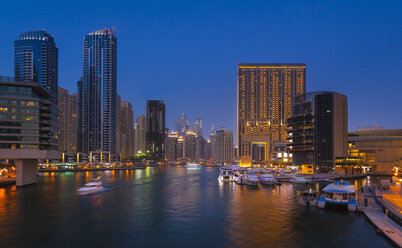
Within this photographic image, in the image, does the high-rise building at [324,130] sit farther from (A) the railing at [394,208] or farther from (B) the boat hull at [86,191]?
(A) the railing at [394,208]

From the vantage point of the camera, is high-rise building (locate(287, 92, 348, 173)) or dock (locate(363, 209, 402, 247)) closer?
dock (locate(363, 209, 402, 247))

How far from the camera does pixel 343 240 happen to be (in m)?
39.1

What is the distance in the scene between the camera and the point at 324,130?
152 m

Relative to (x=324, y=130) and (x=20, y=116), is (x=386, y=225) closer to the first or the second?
(x=20, y=116)

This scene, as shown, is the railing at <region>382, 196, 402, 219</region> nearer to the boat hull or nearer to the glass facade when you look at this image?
the boat hull

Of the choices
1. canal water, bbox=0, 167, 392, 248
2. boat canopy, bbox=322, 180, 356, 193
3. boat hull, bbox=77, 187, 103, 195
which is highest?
boat canopy, bbox=322, 180, 356, 193

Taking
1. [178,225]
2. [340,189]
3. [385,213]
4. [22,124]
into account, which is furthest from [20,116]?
[385,213]

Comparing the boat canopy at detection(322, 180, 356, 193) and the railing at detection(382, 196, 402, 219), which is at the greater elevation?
the boat canopy at detection(322, 180, 356, 193)

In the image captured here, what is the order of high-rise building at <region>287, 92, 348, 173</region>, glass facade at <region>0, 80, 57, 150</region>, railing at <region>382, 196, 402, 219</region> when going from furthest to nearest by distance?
high-rise building at <region>287, 92, 348, 173</region> < glass facade at <region>0, 80, 57, 150</region> < railing at <region>382, 196, 402, 219</region>

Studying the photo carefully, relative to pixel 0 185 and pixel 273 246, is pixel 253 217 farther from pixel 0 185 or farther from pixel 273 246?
pixel 0 185

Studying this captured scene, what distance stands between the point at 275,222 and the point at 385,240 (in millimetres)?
14712

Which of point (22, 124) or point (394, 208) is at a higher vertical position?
point (22, 124)

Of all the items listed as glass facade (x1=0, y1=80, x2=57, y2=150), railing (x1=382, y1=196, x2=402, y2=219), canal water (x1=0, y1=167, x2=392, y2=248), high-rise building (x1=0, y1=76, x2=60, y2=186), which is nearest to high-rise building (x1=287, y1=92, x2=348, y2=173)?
canal water (x1=0, y1=167, x2=392, y2=248)

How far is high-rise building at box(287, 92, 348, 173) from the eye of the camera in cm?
15025
